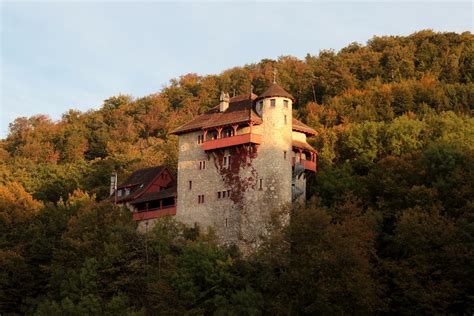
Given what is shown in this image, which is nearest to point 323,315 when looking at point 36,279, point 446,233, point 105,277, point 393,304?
point 393,304

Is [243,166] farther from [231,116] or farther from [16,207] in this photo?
[16,207]

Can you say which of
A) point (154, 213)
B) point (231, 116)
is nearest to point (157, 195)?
point (154, 213)

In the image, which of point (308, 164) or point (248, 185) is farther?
point (308, 164)

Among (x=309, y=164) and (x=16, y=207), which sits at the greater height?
(x=309, y=164)

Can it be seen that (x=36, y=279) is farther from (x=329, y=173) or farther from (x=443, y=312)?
(x=443, y=312)

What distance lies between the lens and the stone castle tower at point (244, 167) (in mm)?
56781

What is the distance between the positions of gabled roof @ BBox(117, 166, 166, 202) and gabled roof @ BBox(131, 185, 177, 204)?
55cm

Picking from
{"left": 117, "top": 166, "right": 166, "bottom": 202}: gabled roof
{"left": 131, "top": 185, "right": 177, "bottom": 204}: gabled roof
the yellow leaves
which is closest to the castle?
{"left": 131, "top": 185, "right": 177, "bottom": 204}: gabled roof

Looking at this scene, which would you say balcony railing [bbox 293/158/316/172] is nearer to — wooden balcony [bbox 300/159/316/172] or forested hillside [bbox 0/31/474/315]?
wooden balcony [bbox 300/159/316/172]

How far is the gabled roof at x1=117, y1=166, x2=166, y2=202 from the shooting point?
219 feet

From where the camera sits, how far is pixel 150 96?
119m

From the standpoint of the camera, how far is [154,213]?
208 ft

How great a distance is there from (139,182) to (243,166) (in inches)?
542

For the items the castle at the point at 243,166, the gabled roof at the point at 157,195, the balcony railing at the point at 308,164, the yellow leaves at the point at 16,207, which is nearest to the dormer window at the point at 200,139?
the castle at the point at 243,166
